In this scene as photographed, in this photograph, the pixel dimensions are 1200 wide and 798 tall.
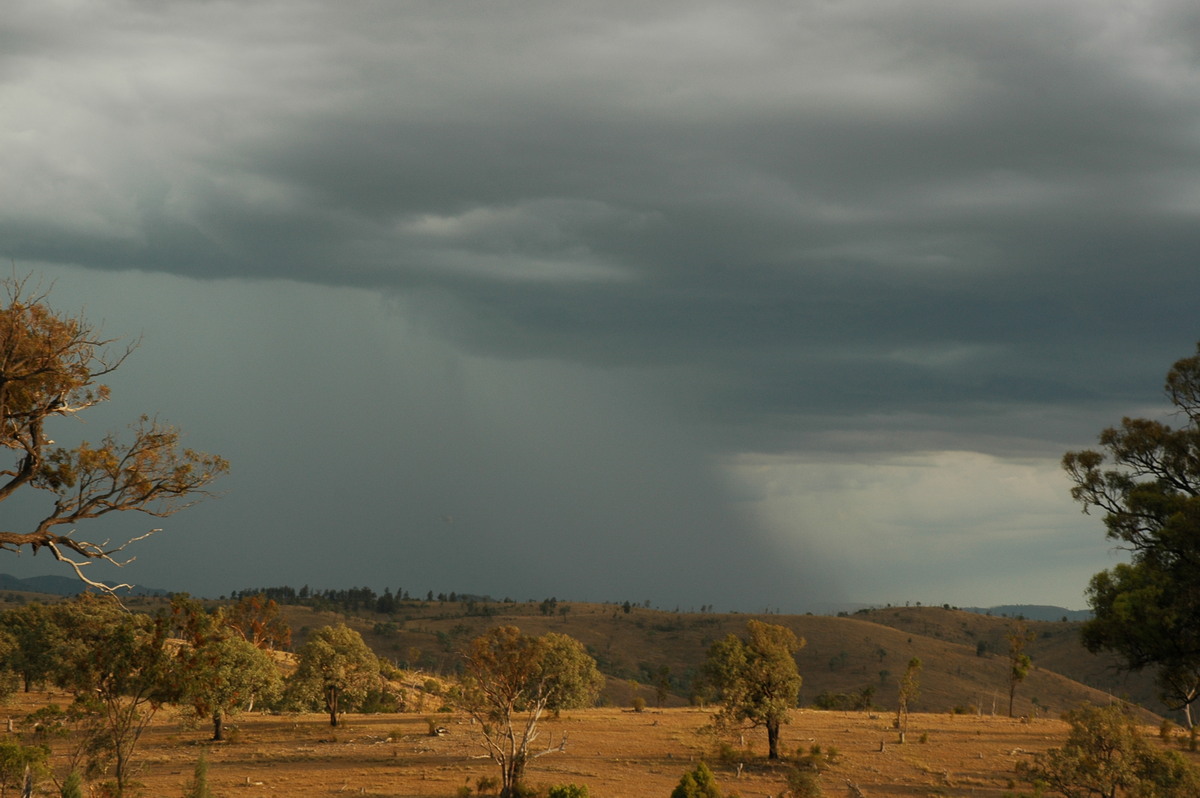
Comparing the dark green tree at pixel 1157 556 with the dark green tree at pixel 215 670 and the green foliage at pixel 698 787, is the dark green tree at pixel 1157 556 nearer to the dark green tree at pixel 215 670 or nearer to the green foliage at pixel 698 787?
the green foliage at pixel 698 787

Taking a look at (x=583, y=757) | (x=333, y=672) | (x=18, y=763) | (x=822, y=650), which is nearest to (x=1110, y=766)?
(x=583, y=757)

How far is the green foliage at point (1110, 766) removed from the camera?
35812mm

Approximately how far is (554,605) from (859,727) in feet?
436

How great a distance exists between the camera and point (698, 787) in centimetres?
3788

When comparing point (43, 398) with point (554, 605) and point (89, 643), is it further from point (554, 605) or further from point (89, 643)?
point (554, 605)

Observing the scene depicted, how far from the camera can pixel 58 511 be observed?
867 inches

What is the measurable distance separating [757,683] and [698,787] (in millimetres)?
14503

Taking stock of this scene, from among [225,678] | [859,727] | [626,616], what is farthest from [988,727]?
[626,616]

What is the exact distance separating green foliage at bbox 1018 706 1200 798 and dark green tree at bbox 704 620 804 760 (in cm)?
1552

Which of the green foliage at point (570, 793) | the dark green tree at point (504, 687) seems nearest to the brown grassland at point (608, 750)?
the dark green tree at point (504, 687)

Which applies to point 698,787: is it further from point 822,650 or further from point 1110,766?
point 822,650

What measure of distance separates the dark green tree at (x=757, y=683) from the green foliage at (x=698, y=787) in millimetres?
12902

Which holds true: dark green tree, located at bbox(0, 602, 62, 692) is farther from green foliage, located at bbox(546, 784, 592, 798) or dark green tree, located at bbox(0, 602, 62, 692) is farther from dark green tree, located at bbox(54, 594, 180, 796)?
green foliage, located at bbox(546, 784, 592, 798)

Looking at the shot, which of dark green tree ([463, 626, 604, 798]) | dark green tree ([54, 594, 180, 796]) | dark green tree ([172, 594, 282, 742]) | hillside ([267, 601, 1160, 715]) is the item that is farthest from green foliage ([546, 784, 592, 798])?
hillside ([267, 601, 1160, 715])
